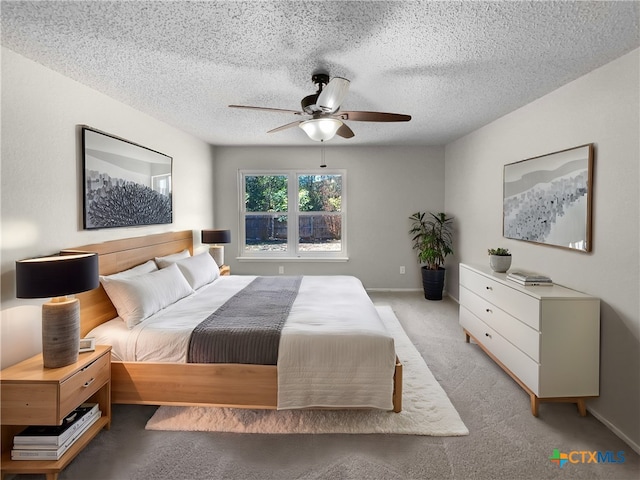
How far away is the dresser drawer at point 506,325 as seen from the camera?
7.71ft

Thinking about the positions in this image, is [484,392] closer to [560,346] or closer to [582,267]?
[560,346]

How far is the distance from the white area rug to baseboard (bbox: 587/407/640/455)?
0.96 meters

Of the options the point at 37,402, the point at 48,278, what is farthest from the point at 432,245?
the point at 37,402

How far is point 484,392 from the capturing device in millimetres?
2615

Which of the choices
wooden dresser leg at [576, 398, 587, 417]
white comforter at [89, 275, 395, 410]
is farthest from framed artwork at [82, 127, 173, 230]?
wooden dresser leg at [576, 398, 587, 417]

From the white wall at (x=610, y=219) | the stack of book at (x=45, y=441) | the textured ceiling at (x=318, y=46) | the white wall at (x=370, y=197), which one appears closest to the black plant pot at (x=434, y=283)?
the white wall at (x=370, y=197)

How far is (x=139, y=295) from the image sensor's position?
2605mm

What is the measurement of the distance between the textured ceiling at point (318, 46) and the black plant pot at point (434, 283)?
2607mm

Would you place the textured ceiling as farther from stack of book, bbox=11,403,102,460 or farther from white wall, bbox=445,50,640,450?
stack of book, bbox=11,403,102,460

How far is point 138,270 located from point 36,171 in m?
1.17

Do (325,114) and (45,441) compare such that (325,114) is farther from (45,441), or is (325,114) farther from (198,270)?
(45,441)

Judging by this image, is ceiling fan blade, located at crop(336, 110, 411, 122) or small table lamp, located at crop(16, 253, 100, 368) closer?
small table lamp, located at crop(16, 253, 100, 368)

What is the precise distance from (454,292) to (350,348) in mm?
3546

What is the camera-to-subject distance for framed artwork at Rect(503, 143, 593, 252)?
2.46 meters
